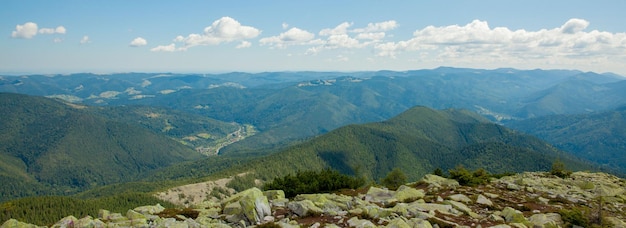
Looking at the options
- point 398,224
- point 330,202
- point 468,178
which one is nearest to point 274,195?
point 330,202

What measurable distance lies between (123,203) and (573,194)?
198m

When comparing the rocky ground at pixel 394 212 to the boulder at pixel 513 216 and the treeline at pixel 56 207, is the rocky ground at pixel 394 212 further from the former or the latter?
the treeline at pixel 56 207

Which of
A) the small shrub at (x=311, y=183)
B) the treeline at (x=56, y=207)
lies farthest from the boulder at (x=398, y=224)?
the treeline at (x=56, y=207)

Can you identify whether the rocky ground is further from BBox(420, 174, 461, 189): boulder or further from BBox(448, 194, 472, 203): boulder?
BBox(420, 174, 461, 189): boulder

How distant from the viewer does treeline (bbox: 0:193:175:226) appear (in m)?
147

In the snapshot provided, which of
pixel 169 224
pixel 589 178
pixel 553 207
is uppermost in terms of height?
pixel 169 224

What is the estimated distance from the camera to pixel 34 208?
15325 centimetres

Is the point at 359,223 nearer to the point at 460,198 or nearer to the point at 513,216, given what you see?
the point at 513,216

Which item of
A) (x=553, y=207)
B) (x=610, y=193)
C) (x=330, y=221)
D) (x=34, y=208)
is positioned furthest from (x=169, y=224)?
(x=34, y=208)

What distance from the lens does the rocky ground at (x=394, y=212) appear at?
33.9 metres

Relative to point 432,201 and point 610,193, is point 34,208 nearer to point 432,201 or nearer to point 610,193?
point 432,201

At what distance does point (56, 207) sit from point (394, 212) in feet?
603

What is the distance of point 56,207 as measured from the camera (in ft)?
517

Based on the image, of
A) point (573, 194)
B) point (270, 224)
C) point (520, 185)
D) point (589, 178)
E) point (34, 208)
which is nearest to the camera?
point (270, 224)
